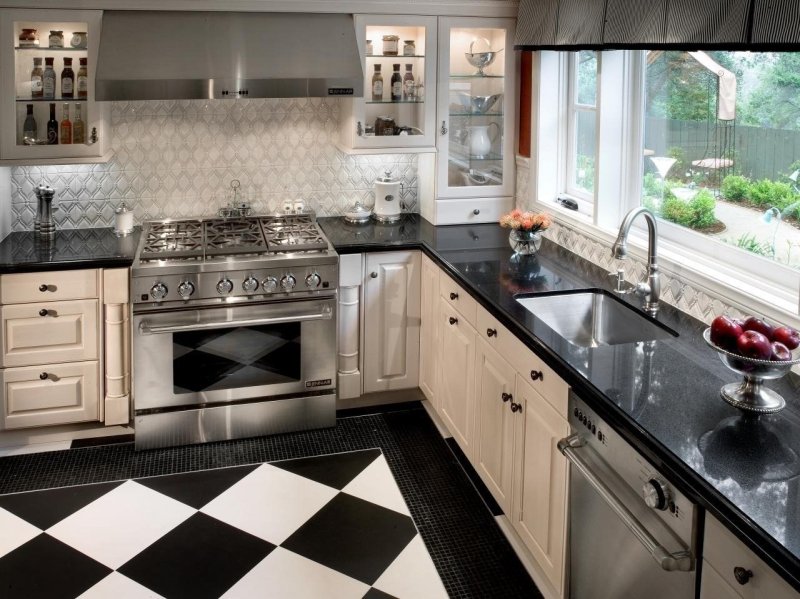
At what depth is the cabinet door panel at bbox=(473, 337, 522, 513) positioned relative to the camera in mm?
3168

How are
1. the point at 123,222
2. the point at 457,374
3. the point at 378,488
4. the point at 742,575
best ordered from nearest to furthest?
1. the point at 742,575
2. the point at 378,488
3. the point at 457,374
4. the point at 123,222

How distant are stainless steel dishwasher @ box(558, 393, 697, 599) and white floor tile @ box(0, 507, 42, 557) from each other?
206 centimetres

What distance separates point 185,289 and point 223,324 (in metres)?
0.23

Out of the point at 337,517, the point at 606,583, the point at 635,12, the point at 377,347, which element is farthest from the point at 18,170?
the point at 606,583

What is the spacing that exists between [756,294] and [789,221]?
0.28m

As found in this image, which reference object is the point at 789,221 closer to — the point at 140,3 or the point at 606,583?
the point at 606,583

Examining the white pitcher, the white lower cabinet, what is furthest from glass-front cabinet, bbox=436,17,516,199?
the white lower cabinet

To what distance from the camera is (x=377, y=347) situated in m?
4.36

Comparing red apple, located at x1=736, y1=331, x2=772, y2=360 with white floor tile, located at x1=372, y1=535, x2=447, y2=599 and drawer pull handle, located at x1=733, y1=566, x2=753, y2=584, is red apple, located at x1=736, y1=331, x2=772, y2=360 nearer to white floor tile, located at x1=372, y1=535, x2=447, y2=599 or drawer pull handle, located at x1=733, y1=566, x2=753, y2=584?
drawer pull handle, located at x1=733, y1=566, x2=753, y2=584

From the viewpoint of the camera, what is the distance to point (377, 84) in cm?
435

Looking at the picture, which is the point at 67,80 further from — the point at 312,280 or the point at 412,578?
the point at 412,578

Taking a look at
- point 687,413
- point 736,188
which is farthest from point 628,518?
point 736,188

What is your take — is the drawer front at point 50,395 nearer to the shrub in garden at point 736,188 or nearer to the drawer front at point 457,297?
the drawer front at point 457,297

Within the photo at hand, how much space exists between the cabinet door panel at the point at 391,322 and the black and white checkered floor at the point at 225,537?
0.60 metres
